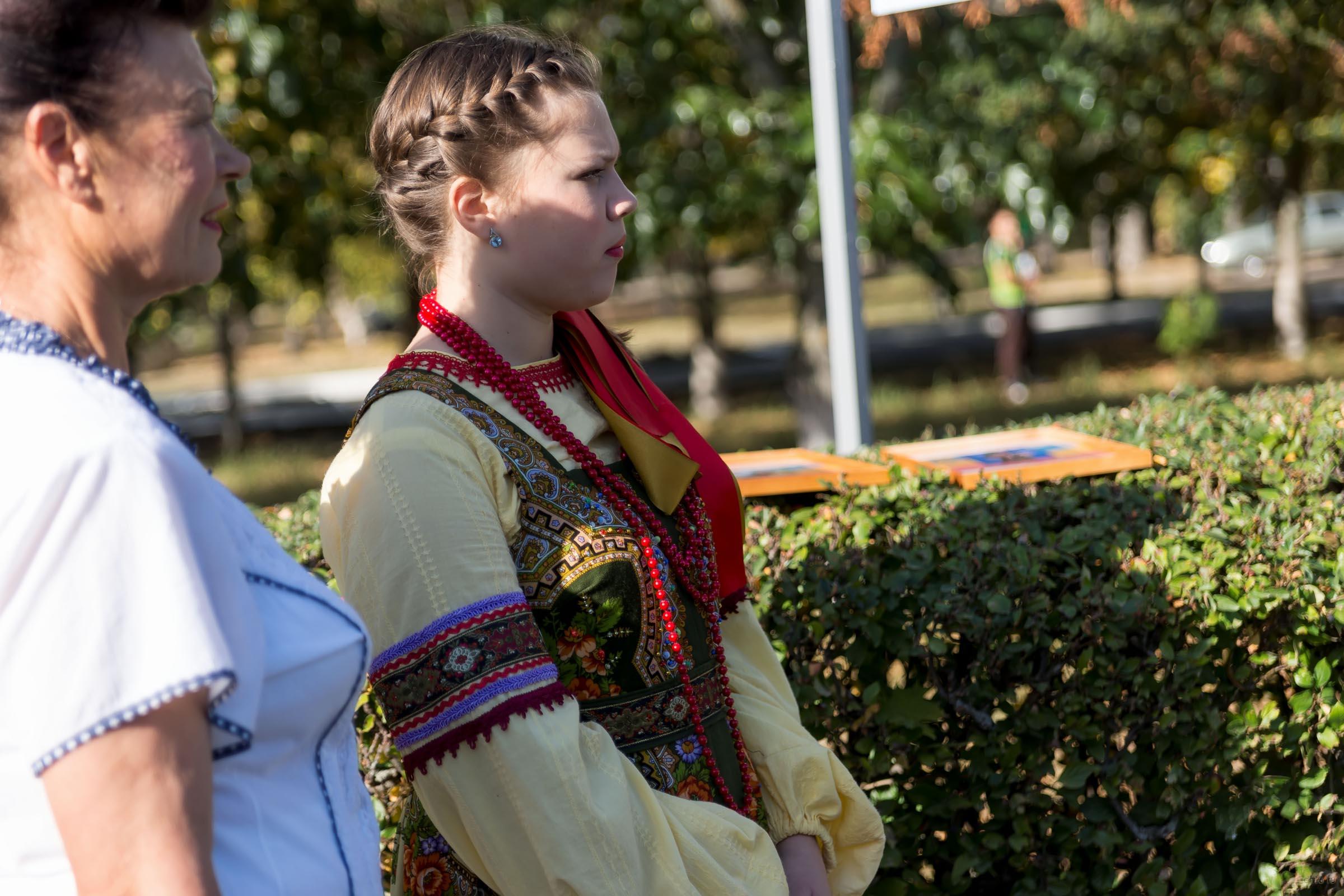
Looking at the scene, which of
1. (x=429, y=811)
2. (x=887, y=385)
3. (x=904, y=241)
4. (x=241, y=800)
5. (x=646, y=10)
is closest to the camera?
(x=241, y=800)

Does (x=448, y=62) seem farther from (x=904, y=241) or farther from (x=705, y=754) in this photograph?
(x=904, y=241)

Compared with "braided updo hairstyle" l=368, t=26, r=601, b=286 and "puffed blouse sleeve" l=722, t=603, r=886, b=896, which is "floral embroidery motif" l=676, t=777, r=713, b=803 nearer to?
"puffed blouse sleeve" l=722, t=603, r=886, b=896

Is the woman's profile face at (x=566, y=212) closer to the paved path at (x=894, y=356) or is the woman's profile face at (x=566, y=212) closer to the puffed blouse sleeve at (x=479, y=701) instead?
the puffed blouse sleeve at (x=479, y=701)

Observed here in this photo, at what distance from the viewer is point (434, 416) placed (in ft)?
5.49

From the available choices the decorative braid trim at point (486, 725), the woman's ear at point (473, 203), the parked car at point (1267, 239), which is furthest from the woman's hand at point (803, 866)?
the parked car at point (1267, 239)

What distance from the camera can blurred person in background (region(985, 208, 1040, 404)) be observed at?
46.3 ft

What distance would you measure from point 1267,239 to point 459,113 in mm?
35225

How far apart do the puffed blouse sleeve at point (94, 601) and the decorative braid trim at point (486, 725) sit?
0.52m

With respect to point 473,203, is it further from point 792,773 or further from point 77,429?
point 792,773

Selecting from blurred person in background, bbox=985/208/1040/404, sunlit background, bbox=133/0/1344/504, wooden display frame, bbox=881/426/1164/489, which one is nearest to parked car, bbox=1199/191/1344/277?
sunlit background, bbox=133/0/1344/504

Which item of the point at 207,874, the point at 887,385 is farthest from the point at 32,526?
the point at 887,385

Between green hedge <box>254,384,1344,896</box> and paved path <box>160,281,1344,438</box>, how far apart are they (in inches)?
Answer: 595

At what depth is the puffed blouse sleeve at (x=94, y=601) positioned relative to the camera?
3.34 ft

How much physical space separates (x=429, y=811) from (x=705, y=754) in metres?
0.39
